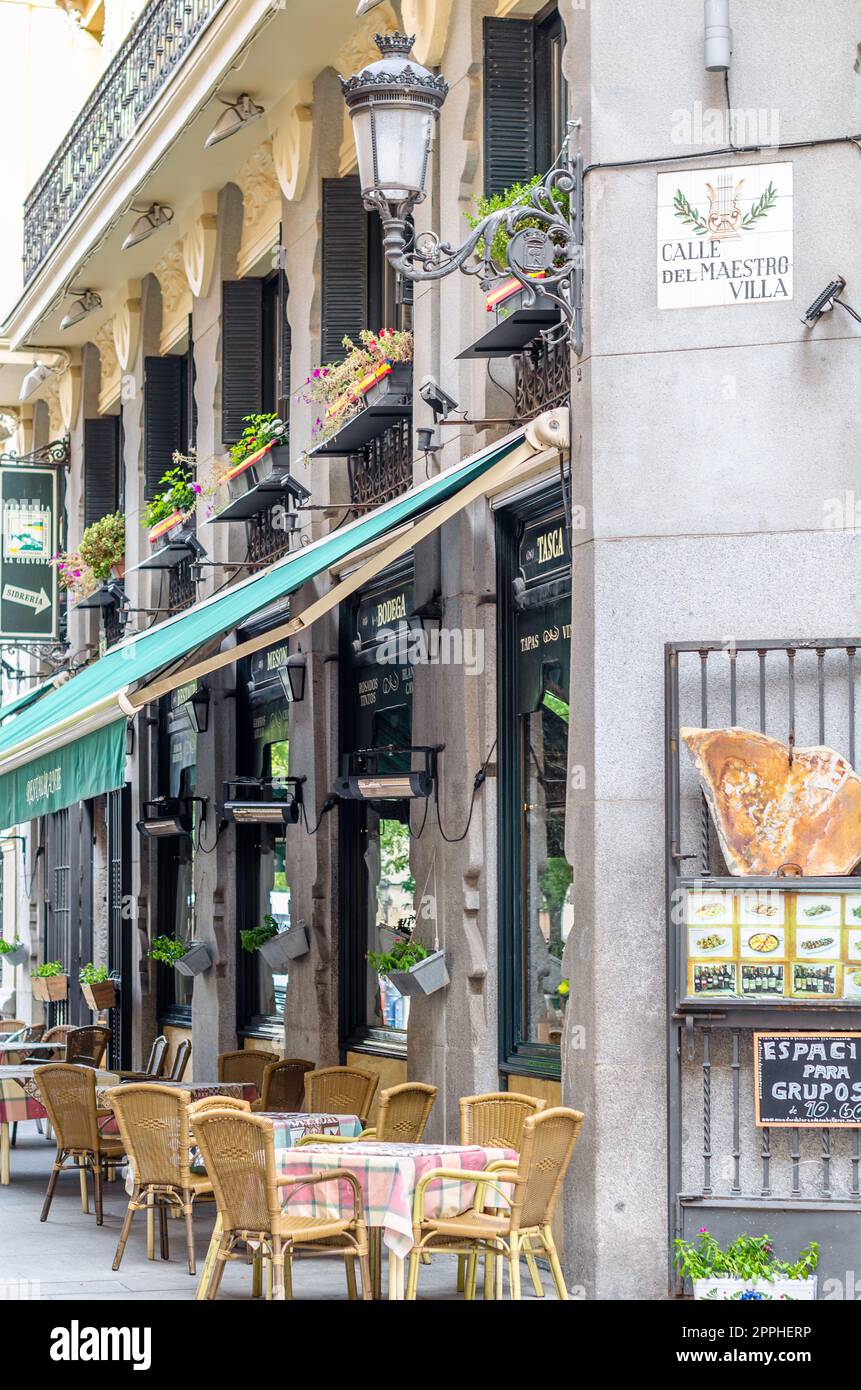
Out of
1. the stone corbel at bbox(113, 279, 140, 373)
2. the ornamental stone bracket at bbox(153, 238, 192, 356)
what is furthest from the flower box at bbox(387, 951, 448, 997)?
the stone corbel at bbox(113, 279, 140, 373)

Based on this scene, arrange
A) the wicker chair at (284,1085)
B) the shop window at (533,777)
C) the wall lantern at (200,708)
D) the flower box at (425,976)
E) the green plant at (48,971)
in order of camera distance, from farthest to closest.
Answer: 1. the green plant at (48,971)
2. the wall lantern at (200,708)
3. the wicker chair at (284,1085)
4. the flower box at (425,976)
5. the shop window at (533,777)

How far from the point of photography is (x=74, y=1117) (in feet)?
42.3

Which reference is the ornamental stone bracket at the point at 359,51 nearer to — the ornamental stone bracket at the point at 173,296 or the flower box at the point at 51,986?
the ornamental stone bracket at the point at 173,296

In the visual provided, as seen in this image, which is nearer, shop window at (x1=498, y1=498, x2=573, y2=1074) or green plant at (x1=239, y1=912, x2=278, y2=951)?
shop window at (x1=498, y1=498, x2=573, y2=1074)

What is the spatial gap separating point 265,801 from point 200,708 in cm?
281

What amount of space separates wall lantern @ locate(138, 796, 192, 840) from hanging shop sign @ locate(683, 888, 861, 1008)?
9.95 m

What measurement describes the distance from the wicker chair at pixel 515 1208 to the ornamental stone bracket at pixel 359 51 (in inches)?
313

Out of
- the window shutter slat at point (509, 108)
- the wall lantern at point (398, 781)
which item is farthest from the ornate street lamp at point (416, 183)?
the wall lantern at point (398, 781)

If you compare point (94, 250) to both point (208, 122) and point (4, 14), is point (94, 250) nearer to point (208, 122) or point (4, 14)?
point (208, 122)

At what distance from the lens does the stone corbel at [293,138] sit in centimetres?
1594

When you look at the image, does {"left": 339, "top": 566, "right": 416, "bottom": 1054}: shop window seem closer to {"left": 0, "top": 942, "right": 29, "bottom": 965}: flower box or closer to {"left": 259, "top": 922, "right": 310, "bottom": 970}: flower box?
{"left": 259, "top": 922, "right": 310, "bottom": 970}: flower box

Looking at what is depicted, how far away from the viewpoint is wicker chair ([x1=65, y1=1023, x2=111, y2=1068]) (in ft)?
55.5

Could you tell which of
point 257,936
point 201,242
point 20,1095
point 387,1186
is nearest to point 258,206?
point 201,242

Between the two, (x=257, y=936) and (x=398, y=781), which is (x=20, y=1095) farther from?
(x=398, y=781)
